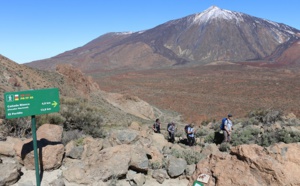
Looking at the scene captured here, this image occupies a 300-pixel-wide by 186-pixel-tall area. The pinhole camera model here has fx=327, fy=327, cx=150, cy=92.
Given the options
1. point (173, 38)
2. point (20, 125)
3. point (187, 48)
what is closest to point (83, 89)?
point (20, 125)

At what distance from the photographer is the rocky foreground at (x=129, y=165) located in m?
4.71

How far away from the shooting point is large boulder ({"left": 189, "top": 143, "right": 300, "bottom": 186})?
15.0 ft

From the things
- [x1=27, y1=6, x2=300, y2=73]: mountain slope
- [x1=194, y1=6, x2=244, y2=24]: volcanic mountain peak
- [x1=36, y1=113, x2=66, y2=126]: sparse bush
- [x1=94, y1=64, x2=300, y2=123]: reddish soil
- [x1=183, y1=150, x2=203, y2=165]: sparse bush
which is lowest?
[x1=94, y1=64, x2=300, y2=123]: reddish soil

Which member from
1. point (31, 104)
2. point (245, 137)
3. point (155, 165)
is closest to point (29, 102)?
point (31, 104)

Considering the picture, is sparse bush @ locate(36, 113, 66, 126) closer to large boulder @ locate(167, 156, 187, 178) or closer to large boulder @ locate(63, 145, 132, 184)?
large boulder @ locate(63, 145, 132, 184)

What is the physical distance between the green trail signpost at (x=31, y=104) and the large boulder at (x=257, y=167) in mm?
2658

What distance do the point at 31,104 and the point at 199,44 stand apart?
4554 inches

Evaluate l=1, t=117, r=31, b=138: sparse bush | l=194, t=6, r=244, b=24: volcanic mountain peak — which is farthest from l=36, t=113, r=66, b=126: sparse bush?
l=194, t=6, r=244, b=24: volcanic mountain peak

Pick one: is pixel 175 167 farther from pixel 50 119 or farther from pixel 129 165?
pixel 50 119

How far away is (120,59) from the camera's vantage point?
367 feet

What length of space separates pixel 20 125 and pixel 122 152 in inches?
141

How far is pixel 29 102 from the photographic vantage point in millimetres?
5320

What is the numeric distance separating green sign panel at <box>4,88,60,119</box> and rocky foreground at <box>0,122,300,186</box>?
0.92 meters

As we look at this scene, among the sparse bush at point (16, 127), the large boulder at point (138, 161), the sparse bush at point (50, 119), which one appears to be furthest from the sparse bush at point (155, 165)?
the sparse bush at point (50, 119)
